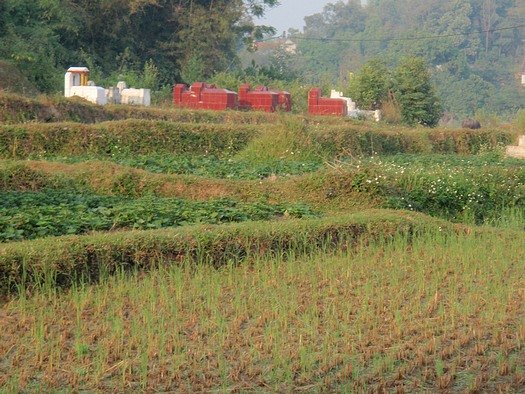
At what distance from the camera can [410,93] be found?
103 feet

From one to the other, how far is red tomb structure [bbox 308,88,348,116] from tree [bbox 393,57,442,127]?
3.77 meters

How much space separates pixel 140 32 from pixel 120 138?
1886 centimetres

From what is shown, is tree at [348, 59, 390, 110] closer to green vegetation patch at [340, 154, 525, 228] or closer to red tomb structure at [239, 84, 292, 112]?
red tomb structure at [239, 84, 292, 112]

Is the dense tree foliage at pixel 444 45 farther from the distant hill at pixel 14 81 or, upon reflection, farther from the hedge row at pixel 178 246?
the hedge row at pixel 178 246

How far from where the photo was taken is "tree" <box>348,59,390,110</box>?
31438mm

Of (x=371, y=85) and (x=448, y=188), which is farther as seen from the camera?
(x=371, y=85)

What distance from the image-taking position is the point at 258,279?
23.9 feet

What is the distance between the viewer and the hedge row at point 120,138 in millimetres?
13773

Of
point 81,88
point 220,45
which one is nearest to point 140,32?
point 220,45

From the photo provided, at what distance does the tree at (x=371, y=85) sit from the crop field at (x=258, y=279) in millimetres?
18492

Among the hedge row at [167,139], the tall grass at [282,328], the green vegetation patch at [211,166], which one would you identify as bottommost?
the tall grass at [282,328]

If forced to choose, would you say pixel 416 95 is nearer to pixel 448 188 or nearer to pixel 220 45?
pixel 220 45

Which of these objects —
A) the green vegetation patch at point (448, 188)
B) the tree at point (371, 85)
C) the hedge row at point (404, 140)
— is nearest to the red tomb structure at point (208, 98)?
the hedge row at point (404, 140)

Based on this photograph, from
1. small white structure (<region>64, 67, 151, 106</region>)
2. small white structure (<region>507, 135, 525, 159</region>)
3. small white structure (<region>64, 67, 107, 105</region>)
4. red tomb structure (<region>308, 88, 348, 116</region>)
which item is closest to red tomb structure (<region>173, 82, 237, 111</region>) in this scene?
small white structure (<region>64, 67, 151, 106</region>)
